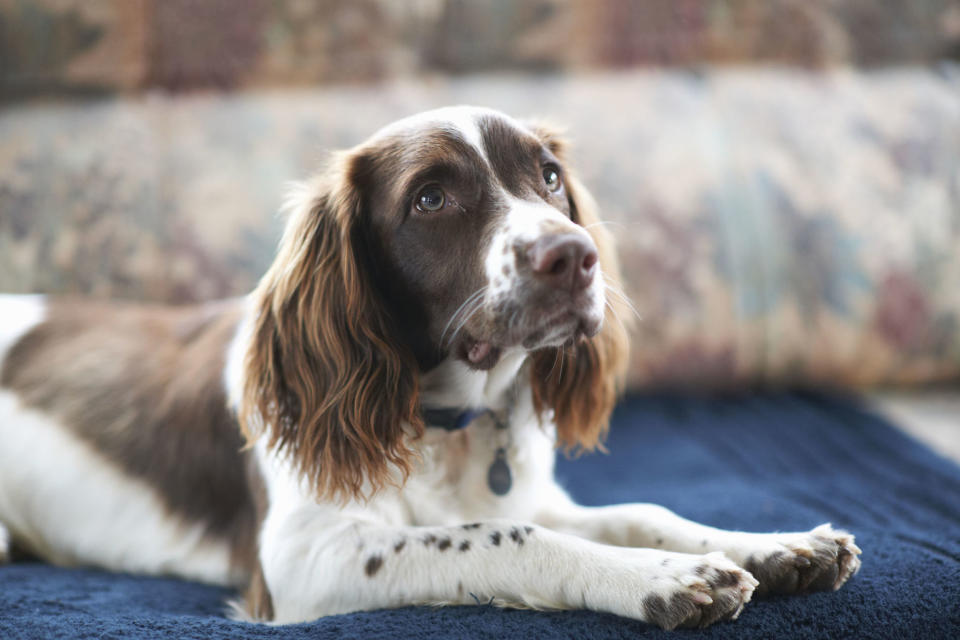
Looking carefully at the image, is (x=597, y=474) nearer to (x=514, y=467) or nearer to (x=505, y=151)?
(x=514, y=467)

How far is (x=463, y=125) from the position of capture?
5.76 feet

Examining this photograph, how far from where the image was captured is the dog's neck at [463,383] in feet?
5.85

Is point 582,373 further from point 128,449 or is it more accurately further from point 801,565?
point 128,449

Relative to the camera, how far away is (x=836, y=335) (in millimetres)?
3193

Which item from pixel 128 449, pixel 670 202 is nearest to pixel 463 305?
pixel 128 449

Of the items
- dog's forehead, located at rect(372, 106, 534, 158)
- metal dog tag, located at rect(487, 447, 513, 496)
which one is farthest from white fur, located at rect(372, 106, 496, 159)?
metal dog tag, located at rect(487, 447, 513, 496)

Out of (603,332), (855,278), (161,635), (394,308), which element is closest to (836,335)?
(855,278)

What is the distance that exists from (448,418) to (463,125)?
0.66 meters

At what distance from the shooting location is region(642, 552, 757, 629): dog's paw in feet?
4.53

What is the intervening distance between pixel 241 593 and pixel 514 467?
74cm

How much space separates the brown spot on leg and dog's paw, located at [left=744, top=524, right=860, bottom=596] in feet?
2.31

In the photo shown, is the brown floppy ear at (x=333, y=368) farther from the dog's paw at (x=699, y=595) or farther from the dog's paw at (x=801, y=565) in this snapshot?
Result: the dog's paw at (x=801, y=565)

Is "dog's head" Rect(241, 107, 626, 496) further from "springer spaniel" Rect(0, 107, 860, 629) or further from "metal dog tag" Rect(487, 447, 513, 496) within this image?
"metal dog tag" Rect(487, 447, 513, 496)

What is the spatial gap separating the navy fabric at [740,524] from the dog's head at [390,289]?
0.40 metres
